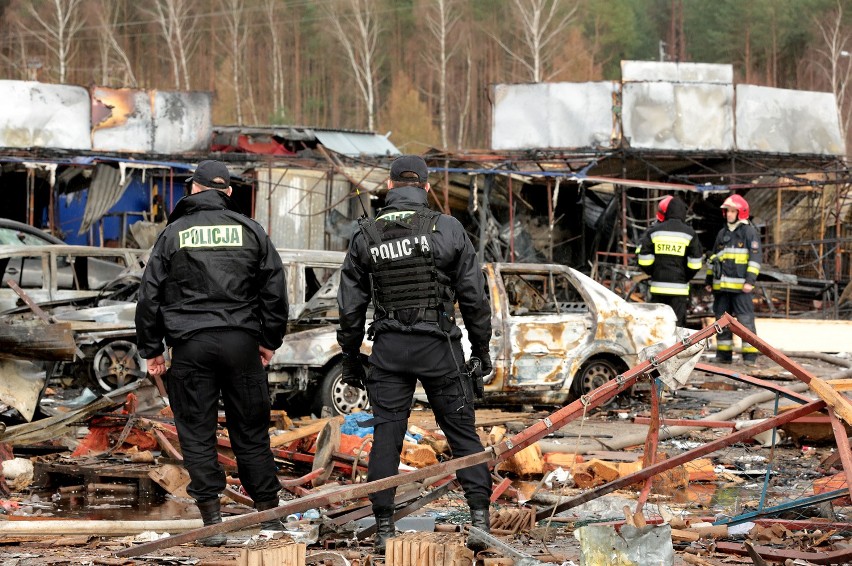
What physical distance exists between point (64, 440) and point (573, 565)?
512 centimetres

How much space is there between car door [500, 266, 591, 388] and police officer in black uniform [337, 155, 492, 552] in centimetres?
513

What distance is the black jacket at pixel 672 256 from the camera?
13211 millimetres

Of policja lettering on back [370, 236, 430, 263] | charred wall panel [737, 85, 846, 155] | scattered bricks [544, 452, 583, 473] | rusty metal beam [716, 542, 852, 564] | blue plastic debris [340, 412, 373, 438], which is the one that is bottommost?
scattered bricks [544, 452, 583, 473]

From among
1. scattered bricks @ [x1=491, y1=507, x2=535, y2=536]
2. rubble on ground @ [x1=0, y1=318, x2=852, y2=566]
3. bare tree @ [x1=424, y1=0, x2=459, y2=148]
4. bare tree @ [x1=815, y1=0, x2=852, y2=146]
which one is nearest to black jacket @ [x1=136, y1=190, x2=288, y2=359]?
rubble on ground @ [x1=0, y1=318, x2=852, y2=566]

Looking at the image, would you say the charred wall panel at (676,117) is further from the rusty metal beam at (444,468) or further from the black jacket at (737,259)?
the rusty metal beam at (444,468)

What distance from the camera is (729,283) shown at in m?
13.5

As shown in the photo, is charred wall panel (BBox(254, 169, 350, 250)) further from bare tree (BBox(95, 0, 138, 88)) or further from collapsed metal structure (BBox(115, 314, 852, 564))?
bare tree (BBox(95, 0, 138, 88))

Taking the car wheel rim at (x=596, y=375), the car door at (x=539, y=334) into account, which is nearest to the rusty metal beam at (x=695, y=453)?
the car door at (x=539, y=334)

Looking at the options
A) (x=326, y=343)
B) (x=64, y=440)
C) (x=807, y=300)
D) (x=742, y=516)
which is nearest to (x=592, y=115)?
(x=807, y=300)

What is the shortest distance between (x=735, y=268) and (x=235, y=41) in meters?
32.5

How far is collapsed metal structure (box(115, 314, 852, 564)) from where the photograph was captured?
4914 millimetres

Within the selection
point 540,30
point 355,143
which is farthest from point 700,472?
point 540,30

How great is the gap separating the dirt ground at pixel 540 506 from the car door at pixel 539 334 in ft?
1.34

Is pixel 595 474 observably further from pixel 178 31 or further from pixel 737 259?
pixel 178 31
